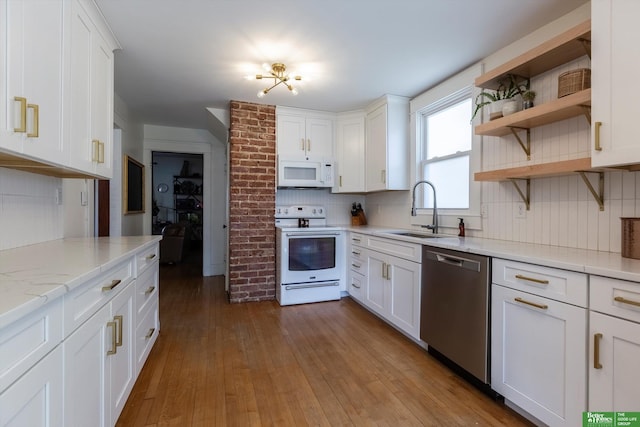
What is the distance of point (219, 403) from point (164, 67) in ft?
8.93

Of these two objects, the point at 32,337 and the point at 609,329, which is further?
the point at 609,329

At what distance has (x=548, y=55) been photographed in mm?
1783

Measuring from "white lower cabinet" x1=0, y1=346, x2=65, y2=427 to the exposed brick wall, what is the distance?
2574 mm

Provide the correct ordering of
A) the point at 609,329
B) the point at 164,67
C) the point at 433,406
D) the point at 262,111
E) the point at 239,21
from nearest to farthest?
the point at 609,329
the point at 433,406
the point at 239,21
the point at 164,67
the point at 262,111

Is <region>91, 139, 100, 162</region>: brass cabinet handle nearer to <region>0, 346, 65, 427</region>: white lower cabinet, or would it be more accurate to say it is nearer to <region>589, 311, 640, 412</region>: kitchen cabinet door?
<region>0, 346, 65, 427</region>: white lower cabinet

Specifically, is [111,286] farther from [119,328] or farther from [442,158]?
[442,158]

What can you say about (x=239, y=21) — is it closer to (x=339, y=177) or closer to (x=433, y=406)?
(x=339, y=177)

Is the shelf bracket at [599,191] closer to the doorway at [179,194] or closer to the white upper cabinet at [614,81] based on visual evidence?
the white upper cabinet at [614,81]

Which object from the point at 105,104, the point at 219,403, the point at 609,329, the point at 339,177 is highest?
the point at 105,104

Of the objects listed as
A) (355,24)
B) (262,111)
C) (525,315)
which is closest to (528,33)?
(355,24)

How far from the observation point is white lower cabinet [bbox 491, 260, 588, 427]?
1306 millimetres

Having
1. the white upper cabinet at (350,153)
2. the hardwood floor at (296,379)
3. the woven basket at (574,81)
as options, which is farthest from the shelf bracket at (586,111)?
the white upper cabinet at (350,153)

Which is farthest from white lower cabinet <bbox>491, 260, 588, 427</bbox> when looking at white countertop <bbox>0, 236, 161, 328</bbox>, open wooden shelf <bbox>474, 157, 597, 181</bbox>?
white countertop <bbox>0, 236, 161, 328</bbox>

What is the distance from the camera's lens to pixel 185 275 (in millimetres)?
4879
